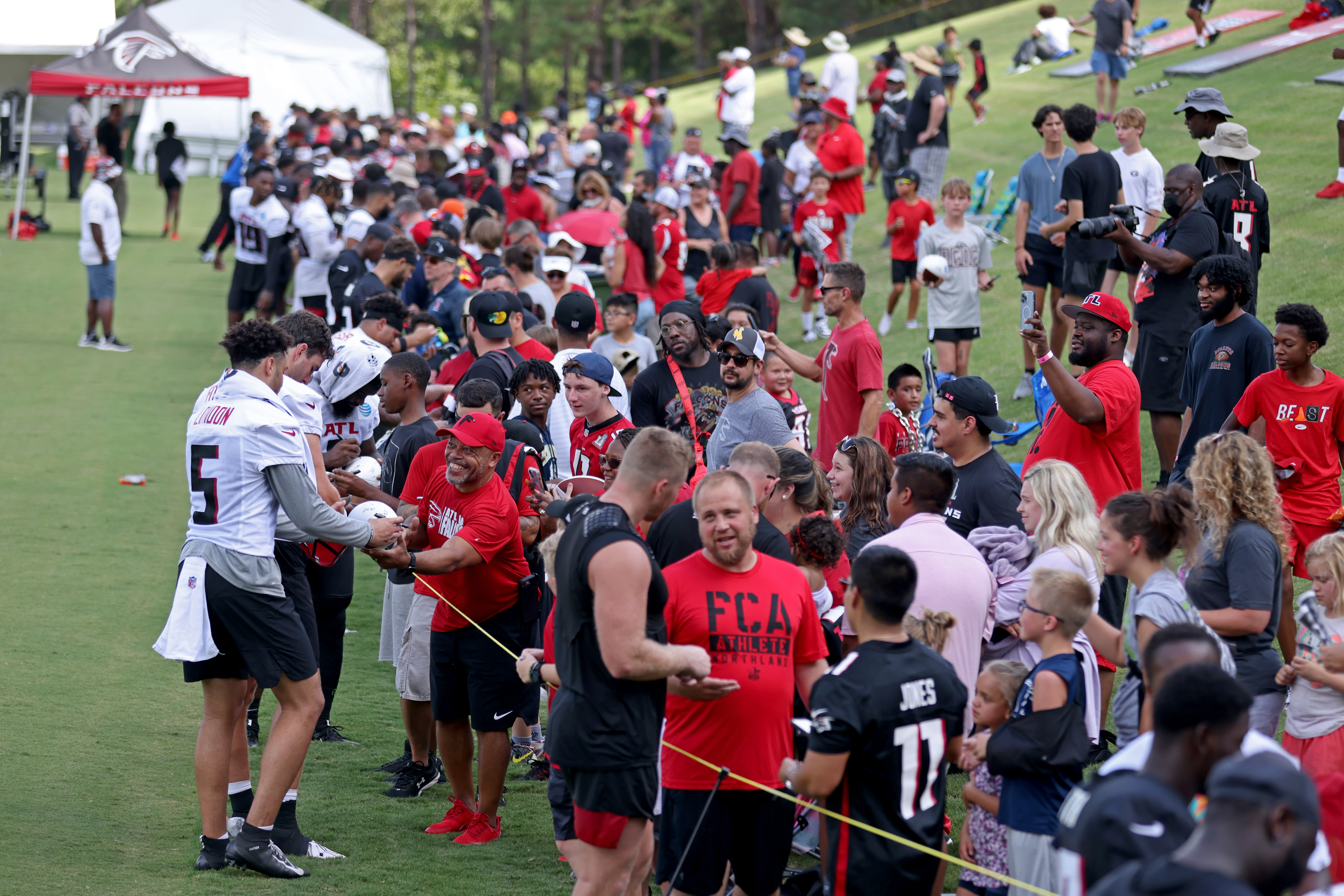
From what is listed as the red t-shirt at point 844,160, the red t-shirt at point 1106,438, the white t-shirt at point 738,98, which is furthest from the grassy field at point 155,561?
the white t-shirt at point 738,98

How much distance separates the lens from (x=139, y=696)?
7.47 metres

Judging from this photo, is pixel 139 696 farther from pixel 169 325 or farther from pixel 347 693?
pixel 169 325

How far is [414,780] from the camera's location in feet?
21.7

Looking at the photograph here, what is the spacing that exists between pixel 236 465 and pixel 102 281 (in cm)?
1305

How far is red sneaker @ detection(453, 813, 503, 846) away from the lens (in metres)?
5.89

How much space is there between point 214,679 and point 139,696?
8.10 feet

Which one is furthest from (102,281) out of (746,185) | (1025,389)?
(1025,389)

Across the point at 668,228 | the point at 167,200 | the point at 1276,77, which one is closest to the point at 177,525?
the point at 668,228

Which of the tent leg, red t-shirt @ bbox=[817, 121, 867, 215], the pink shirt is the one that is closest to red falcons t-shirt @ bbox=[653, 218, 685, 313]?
red t-shirt @ bbox=[817, 121, 867, 215]

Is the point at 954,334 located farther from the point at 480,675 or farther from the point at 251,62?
the point at 251,62

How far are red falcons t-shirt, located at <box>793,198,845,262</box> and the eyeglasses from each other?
794cm

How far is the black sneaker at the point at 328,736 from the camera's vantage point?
23.7 feet

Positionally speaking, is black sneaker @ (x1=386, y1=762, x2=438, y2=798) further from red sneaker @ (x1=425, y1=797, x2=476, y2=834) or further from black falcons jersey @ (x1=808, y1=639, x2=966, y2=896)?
black falcons jersey @ (x1=808, y1=639, x2=966, y2=896)

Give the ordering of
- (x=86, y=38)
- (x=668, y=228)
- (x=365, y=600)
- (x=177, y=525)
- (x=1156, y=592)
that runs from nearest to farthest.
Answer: (x=1156, y=592) → (x=365, y=600) → (x=177, y=525) → (x=668, y=228) → (x=86, y=38)
